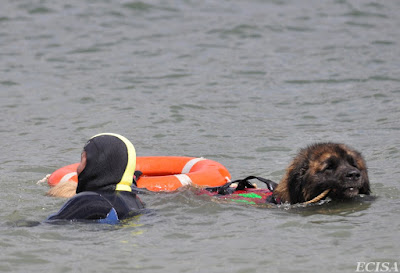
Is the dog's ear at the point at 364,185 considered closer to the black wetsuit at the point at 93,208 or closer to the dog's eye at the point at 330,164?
the dog's eye at the point at 330,164

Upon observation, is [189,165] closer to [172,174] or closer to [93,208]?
[172,174]

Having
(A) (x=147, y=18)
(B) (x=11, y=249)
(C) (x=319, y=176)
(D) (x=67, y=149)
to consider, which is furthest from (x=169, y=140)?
(A) (x=147, y=18)

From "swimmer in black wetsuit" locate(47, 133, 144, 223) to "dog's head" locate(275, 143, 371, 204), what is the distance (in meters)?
1.55

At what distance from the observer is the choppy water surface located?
6059mm

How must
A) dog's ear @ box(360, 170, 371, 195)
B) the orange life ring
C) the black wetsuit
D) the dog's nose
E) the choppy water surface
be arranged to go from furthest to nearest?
1. the orange life ring
2. dog's ear @ box(360, 170, 371, 195)
3. the dog's nose
4. the black wetsuit
5. the choppy water surface

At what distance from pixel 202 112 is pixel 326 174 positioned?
222 inches

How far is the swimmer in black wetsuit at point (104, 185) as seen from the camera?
6469mm

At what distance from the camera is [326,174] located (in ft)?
22.9

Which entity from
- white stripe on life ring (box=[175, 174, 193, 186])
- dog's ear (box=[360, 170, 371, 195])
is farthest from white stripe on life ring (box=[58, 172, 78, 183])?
dog's ear (box=[360, 170, 371, 195])

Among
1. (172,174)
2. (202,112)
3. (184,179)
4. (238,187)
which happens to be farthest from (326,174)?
(202,112)

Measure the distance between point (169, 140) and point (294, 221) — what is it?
462 cm

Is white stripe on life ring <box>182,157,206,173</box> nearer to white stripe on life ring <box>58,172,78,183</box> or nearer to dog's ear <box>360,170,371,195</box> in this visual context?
white stripe on life ring <box>58,172,78,183</box>

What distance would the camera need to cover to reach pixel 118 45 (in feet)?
55.8

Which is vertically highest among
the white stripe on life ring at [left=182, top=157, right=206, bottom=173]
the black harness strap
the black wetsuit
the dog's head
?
the dog's head
